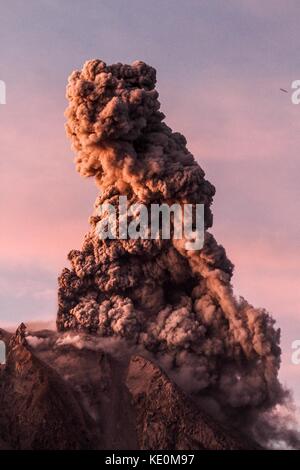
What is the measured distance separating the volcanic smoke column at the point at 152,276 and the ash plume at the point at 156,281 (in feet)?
0.22

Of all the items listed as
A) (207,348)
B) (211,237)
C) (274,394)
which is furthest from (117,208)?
(274,394)

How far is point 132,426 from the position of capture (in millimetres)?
67750

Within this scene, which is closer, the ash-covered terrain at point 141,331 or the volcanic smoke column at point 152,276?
the ash-covered terrain at point 141,331

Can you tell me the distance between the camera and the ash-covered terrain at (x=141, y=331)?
221ft

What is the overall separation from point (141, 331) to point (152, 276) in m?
3.89

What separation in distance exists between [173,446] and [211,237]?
13821 millimetres

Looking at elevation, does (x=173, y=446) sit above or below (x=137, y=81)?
below

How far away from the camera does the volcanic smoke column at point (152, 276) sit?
69.1 metres

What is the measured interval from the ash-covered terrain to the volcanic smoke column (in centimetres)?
9

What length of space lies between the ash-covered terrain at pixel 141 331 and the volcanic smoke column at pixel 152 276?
0.29 ft

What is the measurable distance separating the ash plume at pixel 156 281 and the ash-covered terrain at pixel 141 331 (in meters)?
0.09

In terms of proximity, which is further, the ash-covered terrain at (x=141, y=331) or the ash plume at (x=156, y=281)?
the ash plume at (x=156, y=281)

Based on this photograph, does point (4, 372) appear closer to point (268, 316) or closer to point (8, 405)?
point (8, 405)

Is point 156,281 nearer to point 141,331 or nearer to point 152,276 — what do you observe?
point 152,276
